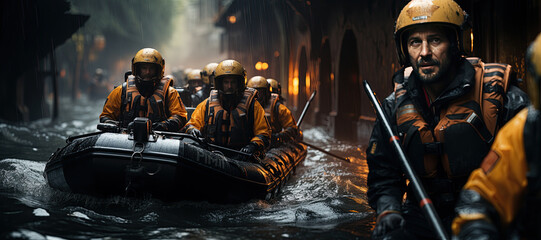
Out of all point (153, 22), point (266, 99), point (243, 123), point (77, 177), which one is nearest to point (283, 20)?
point (266, 99)

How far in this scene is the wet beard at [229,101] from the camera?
733 centimetres

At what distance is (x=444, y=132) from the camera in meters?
3.26

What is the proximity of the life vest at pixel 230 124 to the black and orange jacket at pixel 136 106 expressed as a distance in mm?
718

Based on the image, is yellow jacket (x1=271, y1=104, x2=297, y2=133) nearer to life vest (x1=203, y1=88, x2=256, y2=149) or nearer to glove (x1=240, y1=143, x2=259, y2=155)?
life vest (x1=203, y1=88, x2=256, y2=149)

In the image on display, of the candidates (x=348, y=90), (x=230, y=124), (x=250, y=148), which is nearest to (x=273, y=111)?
(x=230, y=124)

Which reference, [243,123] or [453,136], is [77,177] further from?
[453,136]

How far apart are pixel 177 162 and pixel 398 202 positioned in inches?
113

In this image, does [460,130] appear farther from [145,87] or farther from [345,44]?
[345,44]

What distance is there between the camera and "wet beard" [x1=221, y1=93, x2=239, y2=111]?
7328 mm

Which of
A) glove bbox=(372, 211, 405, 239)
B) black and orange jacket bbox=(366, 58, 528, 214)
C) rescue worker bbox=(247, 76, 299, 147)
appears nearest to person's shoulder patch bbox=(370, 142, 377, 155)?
black and orange jacket bbox=(366, 58, 528, 214)

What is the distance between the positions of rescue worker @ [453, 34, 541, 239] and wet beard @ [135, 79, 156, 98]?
6142 millimetres

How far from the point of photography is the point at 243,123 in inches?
289

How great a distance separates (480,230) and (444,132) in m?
1.14

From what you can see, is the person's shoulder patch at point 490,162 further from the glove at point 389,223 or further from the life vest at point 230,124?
the life vest at point 230,124
